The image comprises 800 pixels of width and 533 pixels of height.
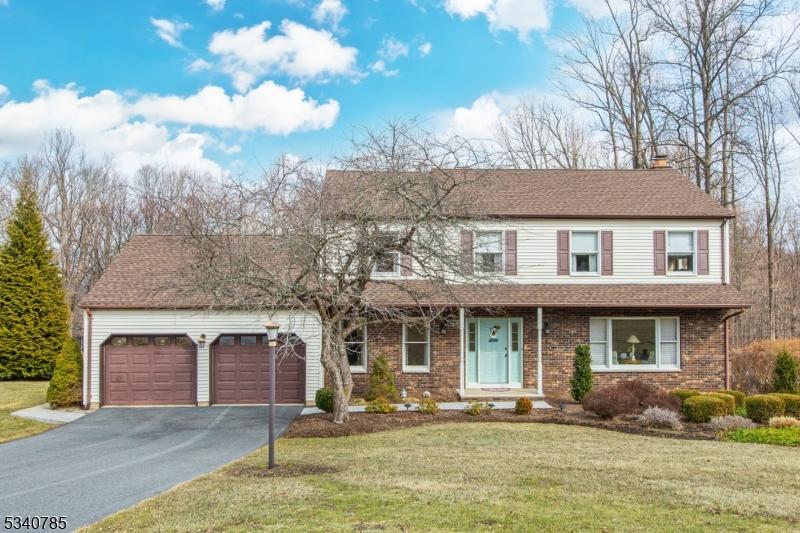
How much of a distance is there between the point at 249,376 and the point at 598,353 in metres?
10.1

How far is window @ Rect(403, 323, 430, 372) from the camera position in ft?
62.3

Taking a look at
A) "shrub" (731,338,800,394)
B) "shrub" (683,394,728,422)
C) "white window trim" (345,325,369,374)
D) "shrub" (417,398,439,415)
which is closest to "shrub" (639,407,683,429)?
"shrub" (683,394,728,422)

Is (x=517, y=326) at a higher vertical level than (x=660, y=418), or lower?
higher

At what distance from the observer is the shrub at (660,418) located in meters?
14.2

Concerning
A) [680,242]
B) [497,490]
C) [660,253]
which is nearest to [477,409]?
[497,490]

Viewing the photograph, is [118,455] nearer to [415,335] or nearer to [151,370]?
[151,370]

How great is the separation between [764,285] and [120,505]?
115 ft

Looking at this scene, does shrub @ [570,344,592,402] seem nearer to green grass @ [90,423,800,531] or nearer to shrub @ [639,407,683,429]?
shrub @ [639,407,683,429]

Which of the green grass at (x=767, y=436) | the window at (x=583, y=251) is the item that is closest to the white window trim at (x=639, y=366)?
the window at (x=583, y=251)

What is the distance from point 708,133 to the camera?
27.4 metres

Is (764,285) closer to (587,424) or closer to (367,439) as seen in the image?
(587,424)

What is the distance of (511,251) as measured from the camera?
19.5m

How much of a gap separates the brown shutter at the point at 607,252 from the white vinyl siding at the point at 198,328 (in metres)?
8.63

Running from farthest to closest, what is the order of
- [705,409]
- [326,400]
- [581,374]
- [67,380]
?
[67,380] → [581,374] → [326,400] → [705,409]
